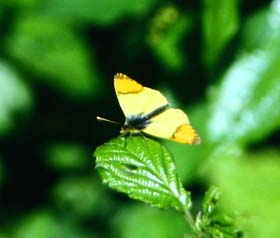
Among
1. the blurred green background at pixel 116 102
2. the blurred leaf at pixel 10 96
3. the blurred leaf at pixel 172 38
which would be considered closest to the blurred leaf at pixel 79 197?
the blurred green background at pixel 116 102

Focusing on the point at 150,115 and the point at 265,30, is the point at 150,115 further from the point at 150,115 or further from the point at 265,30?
the point at 265,30

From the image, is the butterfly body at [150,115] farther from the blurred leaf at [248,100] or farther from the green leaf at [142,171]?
the blurred leaf at [248,100]

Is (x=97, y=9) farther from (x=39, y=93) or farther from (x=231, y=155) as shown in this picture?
(x=231, y=155)

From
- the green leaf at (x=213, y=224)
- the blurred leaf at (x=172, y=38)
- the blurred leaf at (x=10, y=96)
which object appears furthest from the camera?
the blurred leaf at (x=10, y=96)

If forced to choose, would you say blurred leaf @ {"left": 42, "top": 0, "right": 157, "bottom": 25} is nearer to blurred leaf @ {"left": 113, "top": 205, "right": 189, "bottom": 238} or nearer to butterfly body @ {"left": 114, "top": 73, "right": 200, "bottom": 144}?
blurred leaf @ {"left": 113, "top": 205, "right": 189, "bottom": 238}

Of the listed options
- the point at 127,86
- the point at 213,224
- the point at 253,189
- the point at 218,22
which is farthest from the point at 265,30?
the point at 213,224

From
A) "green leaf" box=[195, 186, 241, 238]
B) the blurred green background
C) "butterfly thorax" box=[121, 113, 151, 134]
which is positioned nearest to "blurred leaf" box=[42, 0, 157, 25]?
the blurred green background

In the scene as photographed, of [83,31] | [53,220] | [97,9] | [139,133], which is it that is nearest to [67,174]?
[53,220]
